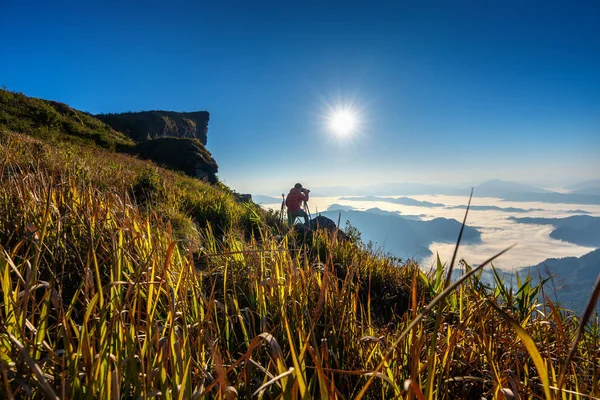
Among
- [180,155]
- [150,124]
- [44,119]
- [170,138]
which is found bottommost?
[180,155]

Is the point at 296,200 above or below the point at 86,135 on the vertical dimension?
below

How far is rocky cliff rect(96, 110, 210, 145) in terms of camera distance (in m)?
39.4

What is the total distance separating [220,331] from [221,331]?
0.04ft

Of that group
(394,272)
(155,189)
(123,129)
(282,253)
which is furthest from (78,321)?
(123,129)

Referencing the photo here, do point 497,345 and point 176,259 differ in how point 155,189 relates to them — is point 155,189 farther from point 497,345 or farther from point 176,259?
point 497,345

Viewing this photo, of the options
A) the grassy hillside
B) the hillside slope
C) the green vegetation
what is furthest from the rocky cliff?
the grassy hillside

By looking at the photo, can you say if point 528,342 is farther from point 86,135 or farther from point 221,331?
point 86,135

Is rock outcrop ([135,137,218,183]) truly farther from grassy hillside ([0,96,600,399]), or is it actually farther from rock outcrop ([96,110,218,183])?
grassy hillside ([0,96,600,399])

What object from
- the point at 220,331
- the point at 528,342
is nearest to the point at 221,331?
the point at 220,331

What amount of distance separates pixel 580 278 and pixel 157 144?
23895cm

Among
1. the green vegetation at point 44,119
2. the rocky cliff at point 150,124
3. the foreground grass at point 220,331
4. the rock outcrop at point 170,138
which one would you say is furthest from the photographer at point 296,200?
the rocky cliff at point 150,124

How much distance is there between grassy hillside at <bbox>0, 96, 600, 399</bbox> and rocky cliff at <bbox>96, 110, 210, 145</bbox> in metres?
32.9

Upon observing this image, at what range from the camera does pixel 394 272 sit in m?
4.64

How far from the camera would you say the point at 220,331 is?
1814 mm
